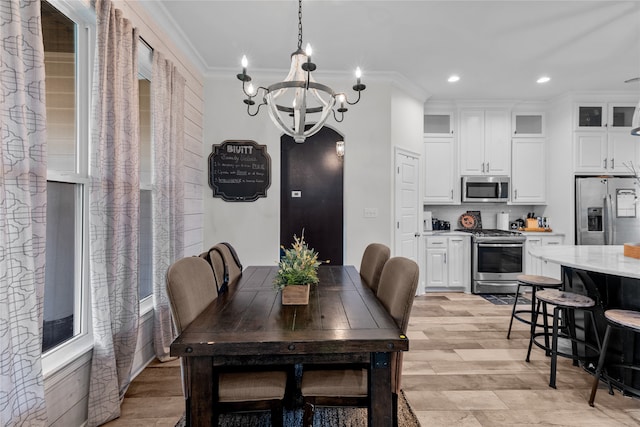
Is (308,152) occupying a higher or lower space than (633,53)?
lower

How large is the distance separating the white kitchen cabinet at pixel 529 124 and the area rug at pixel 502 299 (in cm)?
246

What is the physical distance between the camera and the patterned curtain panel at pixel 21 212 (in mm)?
Answer: 1244

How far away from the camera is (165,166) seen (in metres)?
2.66

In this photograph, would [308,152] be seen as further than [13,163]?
Yes

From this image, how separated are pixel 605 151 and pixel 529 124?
3.41ft

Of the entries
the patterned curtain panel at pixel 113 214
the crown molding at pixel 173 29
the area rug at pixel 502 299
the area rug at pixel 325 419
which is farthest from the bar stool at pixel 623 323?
the crown molding at pixel 173 29

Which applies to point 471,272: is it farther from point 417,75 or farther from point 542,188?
point 417,75

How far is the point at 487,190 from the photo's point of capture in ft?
16.2

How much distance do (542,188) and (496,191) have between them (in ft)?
2.39

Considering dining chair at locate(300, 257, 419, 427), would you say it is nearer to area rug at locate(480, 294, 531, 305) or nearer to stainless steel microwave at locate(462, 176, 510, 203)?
area rug at locate(480, 294, 531, 305)

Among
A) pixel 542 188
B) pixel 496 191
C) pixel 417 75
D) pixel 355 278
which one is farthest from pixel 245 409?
pixel 542 188

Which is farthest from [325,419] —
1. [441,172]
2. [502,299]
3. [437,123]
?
[437,123]

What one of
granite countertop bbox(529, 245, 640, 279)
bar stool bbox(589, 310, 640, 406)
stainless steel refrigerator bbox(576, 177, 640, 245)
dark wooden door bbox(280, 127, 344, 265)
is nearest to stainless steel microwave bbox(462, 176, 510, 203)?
stainless steel refrigerator bbox(576, 177, 640, 245)

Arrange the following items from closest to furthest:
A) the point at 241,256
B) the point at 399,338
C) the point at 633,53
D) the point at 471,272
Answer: the point at 399,338 < the point at 633,53 < the point at 241,256 < the point at 471,272
